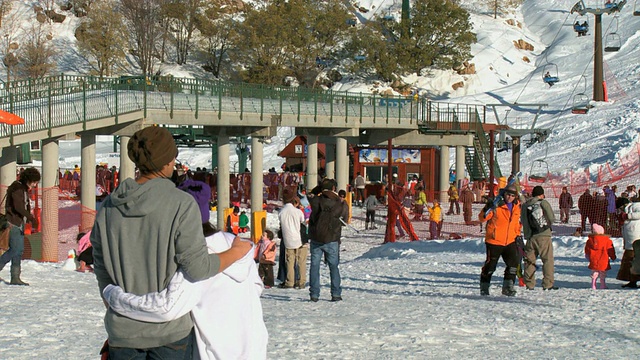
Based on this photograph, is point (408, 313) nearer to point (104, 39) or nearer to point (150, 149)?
point (150, 149)

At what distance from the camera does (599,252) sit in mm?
14195

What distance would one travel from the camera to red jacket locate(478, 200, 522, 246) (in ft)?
43.4

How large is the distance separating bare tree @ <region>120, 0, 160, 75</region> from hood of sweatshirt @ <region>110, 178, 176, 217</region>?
85.3m

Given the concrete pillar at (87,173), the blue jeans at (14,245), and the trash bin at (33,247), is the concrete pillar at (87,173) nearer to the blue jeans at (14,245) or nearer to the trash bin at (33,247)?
the trash bin at (33,247)

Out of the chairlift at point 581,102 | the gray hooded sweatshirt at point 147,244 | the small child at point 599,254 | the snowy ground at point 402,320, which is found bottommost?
the snowy ground at point 402,320

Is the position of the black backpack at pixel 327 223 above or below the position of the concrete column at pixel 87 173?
below

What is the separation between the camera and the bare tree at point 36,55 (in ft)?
283

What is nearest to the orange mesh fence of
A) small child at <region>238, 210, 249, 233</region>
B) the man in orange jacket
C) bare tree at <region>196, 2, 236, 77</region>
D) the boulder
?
small child at <region>238, 210, 249, 233</region>

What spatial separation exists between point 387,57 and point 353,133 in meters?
44.8

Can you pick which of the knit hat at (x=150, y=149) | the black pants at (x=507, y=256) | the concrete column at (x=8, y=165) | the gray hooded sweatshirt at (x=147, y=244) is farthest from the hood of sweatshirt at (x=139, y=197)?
the concrete column at (x=8, y=165)

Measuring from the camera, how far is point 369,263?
65.8 feet

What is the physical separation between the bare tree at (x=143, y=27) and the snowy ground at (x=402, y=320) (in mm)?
74975

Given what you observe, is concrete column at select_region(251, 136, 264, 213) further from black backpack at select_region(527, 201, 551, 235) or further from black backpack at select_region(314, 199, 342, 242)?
black backpack at select_region(314, 199, 342, 242)

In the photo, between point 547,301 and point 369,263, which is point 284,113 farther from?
point 547,301
